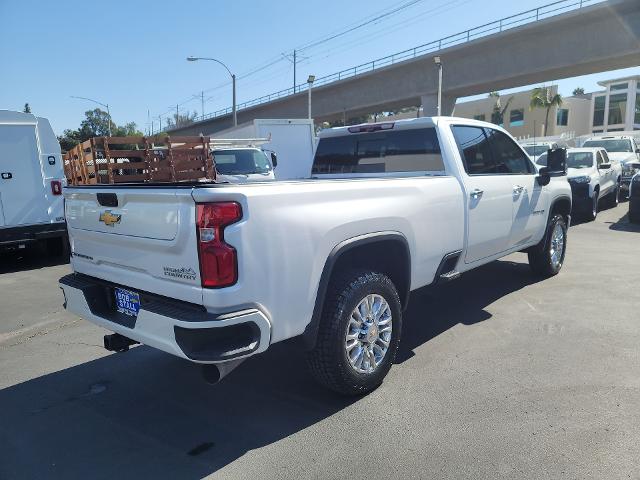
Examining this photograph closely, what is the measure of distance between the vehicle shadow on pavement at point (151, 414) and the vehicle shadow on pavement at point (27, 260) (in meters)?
5.32

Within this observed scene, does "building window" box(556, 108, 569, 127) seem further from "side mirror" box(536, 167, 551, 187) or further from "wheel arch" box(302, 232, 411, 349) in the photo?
"wheel arch" box(302, 232, 411, 349)

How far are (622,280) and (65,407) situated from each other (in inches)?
254

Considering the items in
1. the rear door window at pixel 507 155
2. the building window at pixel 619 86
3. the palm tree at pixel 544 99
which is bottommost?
the rear door window at pixel 507 155

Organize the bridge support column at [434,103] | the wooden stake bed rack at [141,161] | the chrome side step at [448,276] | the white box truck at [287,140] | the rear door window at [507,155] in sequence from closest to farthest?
the chrome side step at [448,276], the rear door window at [507,155], the wooden stake bed rack at [141,161], the white box truck at [287,140], the bridge support column at [434,103]

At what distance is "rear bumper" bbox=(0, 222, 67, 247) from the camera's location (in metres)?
8.22

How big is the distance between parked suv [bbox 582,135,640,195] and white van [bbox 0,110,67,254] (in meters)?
15.6

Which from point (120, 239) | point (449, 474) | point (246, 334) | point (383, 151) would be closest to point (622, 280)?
point (383, 151)

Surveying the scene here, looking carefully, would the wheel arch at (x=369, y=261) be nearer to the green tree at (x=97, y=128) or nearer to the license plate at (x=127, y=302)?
the license plate at (x=127, y=302)

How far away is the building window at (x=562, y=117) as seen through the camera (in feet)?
192

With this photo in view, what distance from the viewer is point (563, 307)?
536 centimetres

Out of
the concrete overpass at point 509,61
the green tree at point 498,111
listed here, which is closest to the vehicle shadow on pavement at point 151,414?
the concrete overpass at point 509,61

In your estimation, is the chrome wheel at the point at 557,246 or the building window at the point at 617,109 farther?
the building window at the point at 617,109

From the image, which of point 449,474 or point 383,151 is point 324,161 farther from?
point 449,474

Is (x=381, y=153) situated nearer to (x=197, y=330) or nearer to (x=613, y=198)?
(x=197, y=330)
